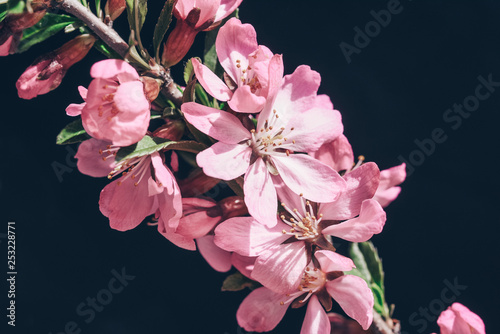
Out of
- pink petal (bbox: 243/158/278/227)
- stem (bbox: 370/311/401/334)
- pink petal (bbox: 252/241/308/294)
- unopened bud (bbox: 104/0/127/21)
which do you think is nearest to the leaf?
unopened bud (bbox: 104/0/127/21)

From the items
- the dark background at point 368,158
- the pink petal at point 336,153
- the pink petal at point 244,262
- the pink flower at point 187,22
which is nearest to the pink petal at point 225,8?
the pink flower at point 187,22

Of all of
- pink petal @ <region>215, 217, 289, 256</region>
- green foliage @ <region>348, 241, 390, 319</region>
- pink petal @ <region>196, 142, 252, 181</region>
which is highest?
pink petal @ <region>196, 142, 252, 181</region>

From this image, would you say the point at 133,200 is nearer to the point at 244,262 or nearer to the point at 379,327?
the point at 244,262

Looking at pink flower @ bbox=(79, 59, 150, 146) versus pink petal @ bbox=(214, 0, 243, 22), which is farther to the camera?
pink petal @ bbox=(214, 0, 243, 22)

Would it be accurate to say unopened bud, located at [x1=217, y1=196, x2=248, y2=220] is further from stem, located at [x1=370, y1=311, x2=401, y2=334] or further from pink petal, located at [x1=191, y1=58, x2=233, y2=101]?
stem, located at [x1=370, y1=311, x2=401, y2=334]

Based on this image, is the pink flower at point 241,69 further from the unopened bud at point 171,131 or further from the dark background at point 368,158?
the dark background at point 368,158

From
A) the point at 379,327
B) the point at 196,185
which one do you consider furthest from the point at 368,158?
the point at 196,185
